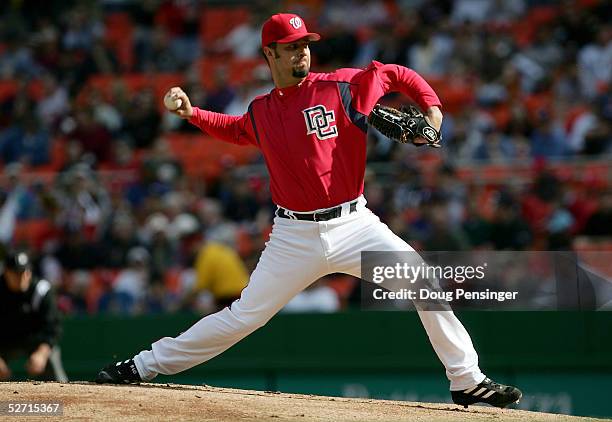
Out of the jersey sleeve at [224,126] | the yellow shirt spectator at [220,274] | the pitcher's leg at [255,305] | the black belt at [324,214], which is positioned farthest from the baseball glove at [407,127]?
the yellow shirt spectator at [220,274]

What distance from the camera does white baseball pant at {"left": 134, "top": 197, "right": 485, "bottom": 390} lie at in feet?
22.0

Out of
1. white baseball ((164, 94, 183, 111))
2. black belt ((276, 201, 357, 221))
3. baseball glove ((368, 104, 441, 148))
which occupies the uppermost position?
white baseball ((164, 94, 183, 111))

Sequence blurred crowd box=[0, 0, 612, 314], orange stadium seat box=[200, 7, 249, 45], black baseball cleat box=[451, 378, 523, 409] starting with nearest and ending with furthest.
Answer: black baseball cleat box=[451, 378, 523, 409] → blurred crowd box=[0, 0, 612, 314] → orange stadium seat box=[200, 7, 249, 45]

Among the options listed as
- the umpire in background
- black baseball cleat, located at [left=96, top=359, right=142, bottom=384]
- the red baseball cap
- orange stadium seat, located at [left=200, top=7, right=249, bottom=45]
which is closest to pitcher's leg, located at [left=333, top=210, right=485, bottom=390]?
the red baseball cap

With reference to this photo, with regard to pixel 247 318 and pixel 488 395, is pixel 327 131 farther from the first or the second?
pixel 488 395

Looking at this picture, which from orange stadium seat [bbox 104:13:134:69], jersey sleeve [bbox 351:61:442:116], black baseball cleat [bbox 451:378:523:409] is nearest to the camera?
jersey sleeve [bbox 351:61:442:116]

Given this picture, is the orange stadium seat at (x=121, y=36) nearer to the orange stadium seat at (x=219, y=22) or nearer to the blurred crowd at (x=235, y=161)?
the blurred crowd at (x=235, y=161)

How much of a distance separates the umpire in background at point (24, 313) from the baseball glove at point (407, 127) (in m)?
3.97

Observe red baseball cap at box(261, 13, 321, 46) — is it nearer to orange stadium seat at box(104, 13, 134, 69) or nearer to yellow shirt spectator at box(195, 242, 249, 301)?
yellow shirt spectator at box(195, 242, 249, 301)

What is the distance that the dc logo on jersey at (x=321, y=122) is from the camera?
21.9 ft

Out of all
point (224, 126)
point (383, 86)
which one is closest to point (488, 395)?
point (383, 86)

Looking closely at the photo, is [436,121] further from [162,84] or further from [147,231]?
[162,84]

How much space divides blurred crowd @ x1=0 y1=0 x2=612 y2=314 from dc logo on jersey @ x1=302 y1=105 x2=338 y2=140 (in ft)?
15.8

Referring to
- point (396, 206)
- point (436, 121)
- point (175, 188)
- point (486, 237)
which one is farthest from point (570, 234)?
point (436, 121)
